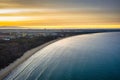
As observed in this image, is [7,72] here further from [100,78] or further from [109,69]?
[109,69]

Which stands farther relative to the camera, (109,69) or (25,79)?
(109,69)

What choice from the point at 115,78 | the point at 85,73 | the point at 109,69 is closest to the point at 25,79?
the point at 85,73

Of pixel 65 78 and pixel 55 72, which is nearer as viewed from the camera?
pixel 65 78

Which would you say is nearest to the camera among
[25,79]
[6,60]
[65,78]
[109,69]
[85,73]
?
[25,79]

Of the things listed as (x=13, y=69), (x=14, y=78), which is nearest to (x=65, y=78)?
(x=14, y=78)

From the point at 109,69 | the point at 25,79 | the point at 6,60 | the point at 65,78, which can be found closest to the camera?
the point at 25,79

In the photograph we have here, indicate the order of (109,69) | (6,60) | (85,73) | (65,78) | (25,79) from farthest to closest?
(6,60) < (109,69) < (85,73) < (65,78) < (25,79)

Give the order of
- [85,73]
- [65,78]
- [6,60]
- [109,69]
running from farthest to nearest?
[6,60] < [109,69] < [85,73] < [65,78]

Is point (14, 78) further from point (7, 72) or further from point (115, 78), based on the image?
point (115, 78)
